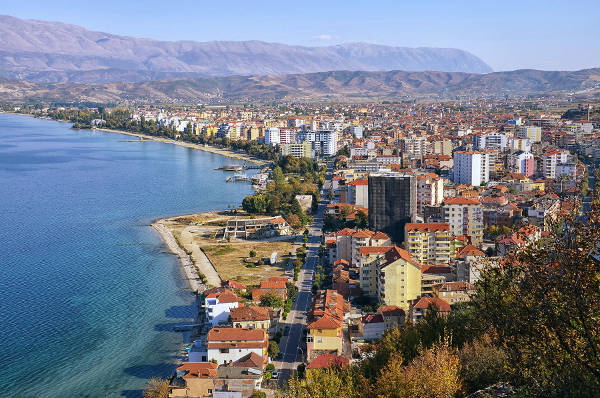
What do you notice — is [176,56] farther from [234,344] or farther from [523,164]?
[234,344]

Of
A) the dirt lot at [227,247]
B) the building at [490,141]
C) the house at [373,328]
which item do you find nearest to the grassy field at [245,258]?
the dirt lot at [227,247]

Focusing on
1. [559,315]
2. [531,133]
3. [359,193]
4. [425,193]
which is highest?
[559,315]

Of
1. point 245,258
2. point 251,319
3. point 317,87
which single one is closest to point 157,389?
Answer: point 251,319

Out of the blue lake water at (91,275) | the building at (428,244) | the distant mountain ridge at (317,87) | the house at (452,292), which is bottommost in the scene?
the blue lake water at (91,275)

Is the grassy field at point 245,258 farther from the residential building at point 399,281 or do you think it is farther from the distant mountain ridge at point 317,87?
the distant mountain ridge at point 317,87

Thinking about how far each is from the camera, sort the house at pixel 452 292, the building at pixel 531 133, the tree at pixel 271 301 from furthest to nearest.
A: the building at pixel 531 133
the tree at pixel 271 301
the house at pixel 452 292

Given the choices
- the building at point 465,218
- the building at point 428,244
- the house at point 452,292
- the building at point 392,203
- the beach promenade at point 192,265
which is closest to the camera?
the house at point 452,292
